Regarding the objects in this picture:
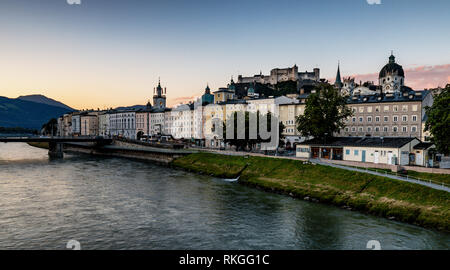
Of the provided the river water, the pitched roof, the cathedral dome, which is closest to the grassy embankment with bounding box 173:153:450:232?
the river water

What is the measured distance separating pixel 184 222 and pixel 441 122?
109ft

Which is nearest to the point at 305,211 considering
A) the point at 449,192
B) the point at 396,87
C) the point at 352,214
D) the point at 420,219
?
the point at 352,214

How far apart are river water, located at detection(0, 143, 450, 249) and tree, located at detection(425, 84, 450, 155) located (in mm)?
17015

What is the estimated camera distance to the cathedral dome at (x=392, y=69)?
524 feet

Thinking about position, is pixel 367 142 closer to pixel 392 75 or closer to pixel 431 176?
pixel 431 176

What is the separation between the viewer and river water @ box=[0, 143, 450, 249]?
26.5 m

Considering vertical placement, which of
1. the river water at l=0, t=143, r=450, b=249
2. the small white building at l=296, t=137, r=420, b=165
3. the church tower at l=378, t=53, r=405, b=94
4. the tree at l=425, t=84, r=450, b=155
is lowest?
the river water at l=0, t=143, r=450, b=249

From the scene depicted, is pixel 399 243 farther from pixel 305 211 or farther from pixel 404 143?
pixel 404 143

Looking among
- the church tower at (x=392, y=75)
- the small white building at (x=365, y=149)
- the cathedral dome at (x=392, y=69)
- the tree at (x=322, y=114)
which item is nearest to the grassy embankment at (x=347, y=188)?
the small white building at (x=365, y=149)

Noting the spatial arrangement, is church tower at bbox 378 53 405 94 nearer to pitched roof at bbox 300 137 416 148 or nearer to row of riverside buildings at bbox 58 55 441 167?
row of riverside buildings at bbox 58 55 441 167

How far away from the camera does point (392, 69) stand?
16012 cm

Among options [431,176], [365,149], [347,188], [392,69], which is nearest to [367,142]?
[365,149]

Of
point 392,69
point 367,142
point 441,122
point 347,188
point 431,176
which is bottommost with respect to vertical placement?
point 347,188
